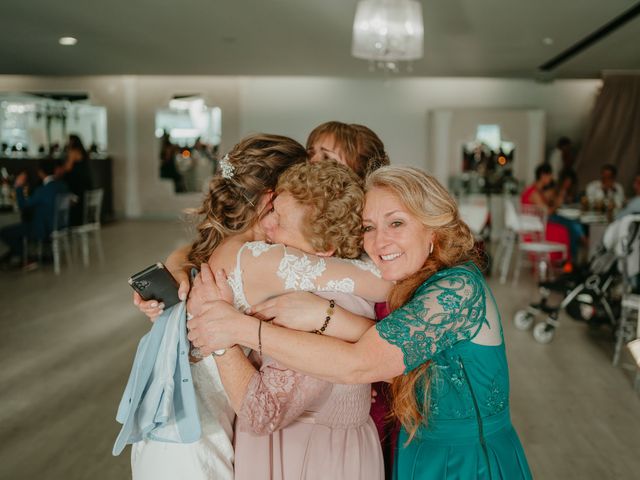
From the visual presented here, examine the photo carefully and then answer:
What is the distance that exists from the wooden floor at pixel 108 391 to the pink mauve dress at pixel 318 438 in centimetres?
183

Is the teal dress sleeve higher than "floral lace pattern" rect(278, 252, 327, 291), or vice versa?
"floral lace pattern" rect(278, 252, 327, 291)

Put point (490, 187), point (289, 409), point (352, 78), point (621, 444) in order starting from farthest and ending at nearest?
point (352, 78) → point (490, 187) → point (621, 444) → point (289, 409)

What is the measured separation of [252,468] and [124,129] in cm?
1359

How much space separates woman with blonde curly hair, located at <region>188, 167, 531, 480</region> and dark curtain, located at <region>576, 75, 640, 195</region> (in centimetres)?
1170

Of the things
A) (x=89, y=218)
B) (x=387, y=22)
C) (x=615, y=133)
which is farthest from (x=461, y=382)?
(x=615, y=133)

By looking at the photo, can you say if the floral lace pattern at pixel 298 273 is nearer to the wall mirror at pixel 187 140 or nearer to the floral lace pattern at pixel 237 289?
the floral lace pattern at pixel 237 289

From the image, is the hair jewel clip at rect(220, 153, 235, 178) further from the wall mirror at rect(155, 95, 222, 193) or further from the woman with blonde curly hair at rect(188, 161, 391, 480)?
the wall mirror at rect(155, 95, 222, 193)

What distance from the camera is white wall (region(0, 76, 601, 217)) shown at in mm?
13281

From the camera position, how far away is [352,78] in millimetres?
13469

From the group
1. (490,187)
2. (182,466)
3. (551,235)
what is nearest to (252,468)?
(182,466)

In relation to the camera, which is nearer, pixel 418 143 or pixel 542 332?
pixel 542 332

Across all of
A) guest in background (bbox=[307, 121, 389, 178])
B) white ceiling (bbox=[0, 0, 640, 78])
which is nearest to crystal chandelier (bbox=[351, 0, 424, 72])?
white ceiling (bbox=[0, 0, 640, 78])

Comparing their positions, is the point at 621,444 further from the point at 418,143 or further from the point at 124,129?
the point at 124,129

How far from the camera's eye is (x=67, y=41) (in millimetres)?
9266
